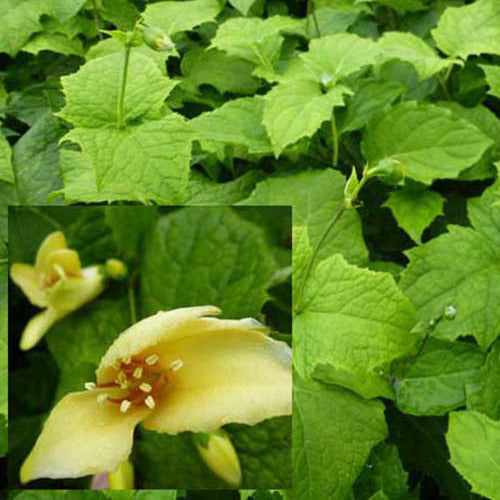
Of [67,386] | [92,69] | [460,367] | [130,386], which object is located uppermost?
[92,69]

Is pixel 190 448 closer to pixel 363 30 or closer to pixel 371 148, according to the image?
A: pixel 371 148

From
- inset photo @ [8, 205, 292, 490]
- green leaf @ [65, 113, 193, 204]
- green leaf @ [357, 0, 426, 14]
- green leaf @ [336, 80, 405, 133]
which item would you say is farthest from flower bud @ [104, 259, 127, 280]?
green leaf @ [357, 0, 426, 14]

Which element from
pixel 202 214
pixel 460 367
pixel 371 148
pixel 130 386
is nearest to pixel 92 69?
pixel 202 214

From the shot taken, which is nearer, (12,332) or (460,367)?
(12,332)

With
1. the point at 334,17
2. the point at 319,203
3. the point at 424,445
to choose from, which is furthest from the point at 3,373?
the point at 334,17

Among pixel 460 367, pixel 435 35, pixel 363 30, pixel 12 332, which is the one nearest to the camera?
pixel 12 332

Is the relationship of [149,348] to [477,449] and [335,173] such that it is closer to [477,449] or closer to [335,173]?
[477,449]

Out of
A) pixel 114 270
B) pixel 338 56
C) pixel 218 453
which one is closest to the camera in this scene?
pixel 218 453
